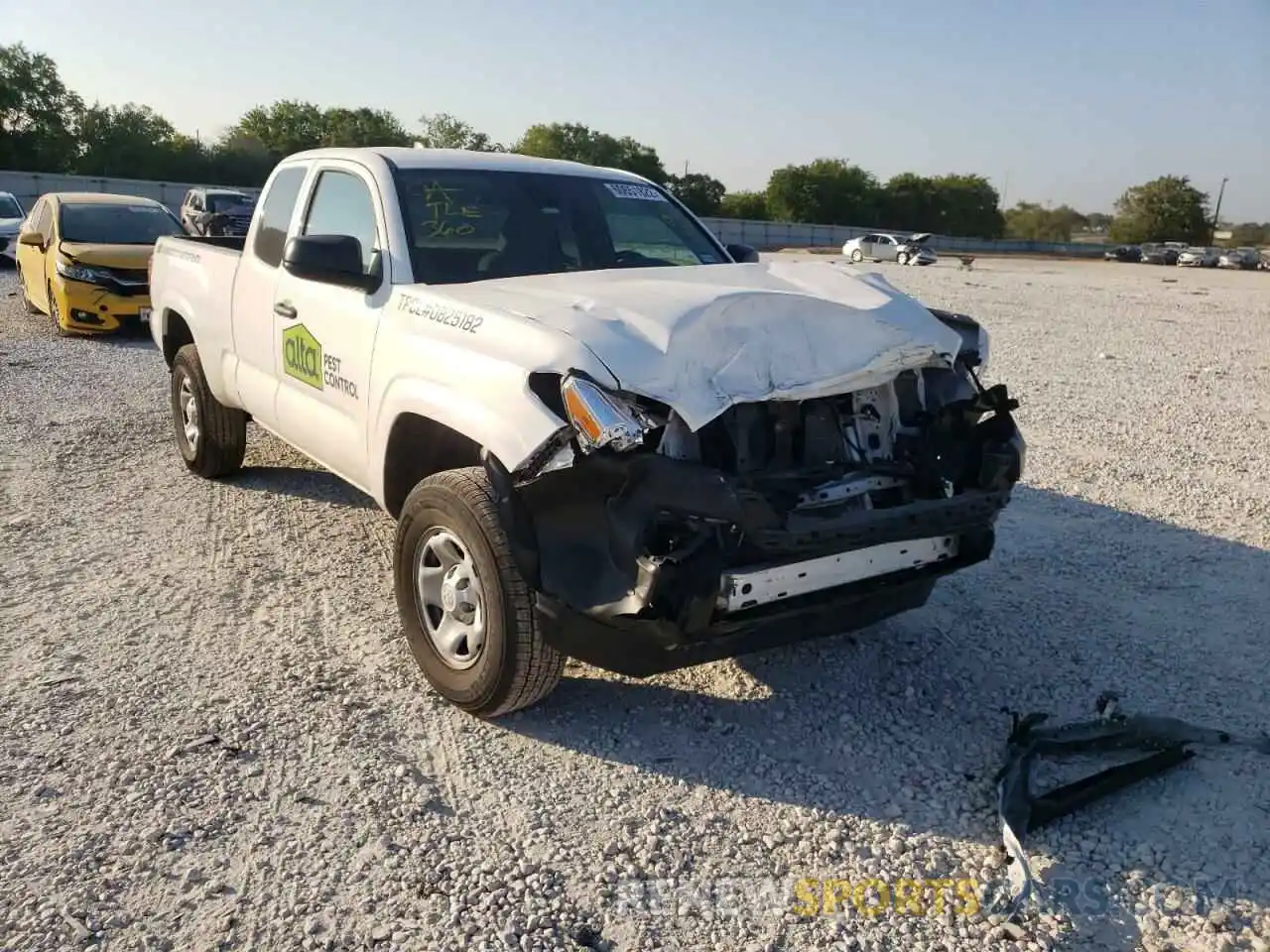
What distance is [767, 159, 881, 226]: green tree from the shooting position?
77.8 metres

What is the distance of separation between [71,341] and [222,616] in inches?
351

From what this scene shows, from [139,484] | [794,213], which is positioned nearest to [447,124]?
[794,213]

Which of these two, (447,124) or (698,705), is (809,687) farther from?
(447,124)

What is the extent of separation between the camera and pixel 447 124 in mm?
73562

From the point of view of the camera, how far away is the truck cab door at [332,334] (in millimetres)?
4309

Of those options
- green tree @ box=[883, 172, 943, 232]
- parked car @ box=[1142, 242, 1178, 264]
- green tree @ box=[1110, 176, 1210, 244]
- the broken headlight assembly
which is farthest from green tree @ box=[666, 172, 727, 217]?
the broken headlight assembly

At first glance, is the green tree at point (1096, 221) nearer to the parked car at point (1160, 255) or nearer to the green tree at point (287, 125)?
the parked car at point (1160, 255)

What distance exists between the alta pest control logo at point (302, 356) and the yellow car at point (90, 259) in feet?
25.2

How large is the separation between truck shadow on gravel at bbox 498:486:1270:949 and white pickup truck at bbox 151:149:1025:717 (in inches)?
18.0

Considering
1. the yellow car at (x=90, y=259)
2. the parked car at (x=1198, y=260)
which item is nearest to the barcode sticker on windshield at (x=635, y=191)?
the yellow car at (x=90, y=259)

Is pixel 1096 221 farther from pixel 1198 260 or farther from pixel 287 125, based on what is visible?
pixel 287 125

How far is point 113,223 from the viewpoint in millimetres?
12672

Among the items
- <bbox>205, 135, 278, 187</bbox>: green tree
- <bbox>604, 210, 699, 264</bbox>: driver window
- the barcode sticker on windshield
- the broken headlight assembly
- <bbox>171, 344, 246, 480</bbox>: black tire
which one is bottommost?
<bbox>171, 344, 246, 480</bbox>: black tire

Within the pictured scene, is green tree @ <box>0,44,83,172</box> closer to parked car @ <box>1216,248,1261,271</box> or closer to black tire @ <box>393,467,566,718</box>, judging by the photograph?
black tire @ <box>393,467,566,718</box>
